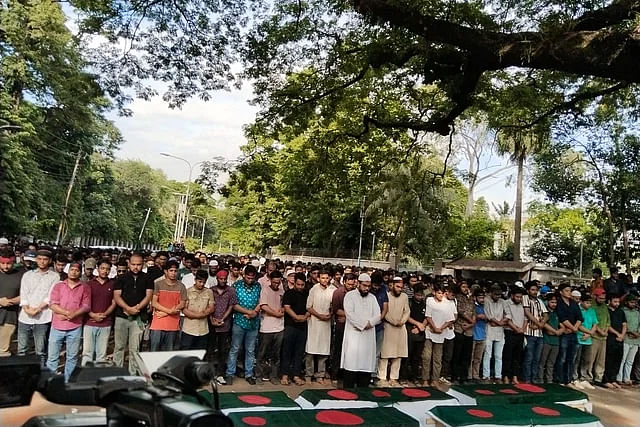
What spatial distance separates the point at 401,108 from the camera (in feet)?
40.8

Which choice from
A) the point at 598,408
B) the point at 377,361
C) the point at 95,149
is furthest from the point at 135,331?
the point at 95,149

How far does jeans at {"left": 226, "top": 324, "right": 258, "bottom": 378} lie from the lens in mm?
8227

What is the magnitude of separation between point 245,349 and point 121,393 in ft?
23.6

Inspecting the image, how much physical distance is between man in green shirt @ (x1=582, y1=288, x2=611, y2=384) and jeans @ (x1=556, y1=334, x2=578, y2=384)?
465mm

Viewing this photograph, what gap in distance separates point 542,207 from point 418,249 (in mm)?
11105

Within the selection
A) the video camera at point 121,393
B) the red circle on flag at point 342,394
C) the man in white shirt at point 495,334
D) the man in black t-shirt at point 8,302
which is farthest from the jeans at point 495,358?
the video camera at point 121,393

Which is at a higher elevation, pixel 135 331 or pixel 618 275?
pixel 618 275

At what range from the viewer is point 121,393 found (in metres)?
1.44

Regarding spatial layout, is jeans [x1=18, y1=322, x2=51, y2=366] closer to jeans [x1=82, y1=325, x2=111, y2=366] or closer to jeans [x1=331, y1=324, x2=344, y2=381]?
jeans [x1=82, y1=325, x2=111, y2=366]

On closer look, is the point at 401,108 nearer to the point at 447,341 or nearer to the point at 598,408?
the point at 447,341

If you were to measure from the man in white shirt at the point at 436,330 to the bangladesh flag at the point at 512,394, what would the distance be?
8.45 feet

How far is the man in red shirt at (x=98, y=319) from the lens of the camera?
23.9 ft

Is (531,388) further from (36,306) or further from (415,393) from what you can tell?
(36,306)

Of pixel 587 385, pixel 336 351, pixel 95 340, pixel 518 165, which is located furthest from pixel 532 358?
pixel 518 165
